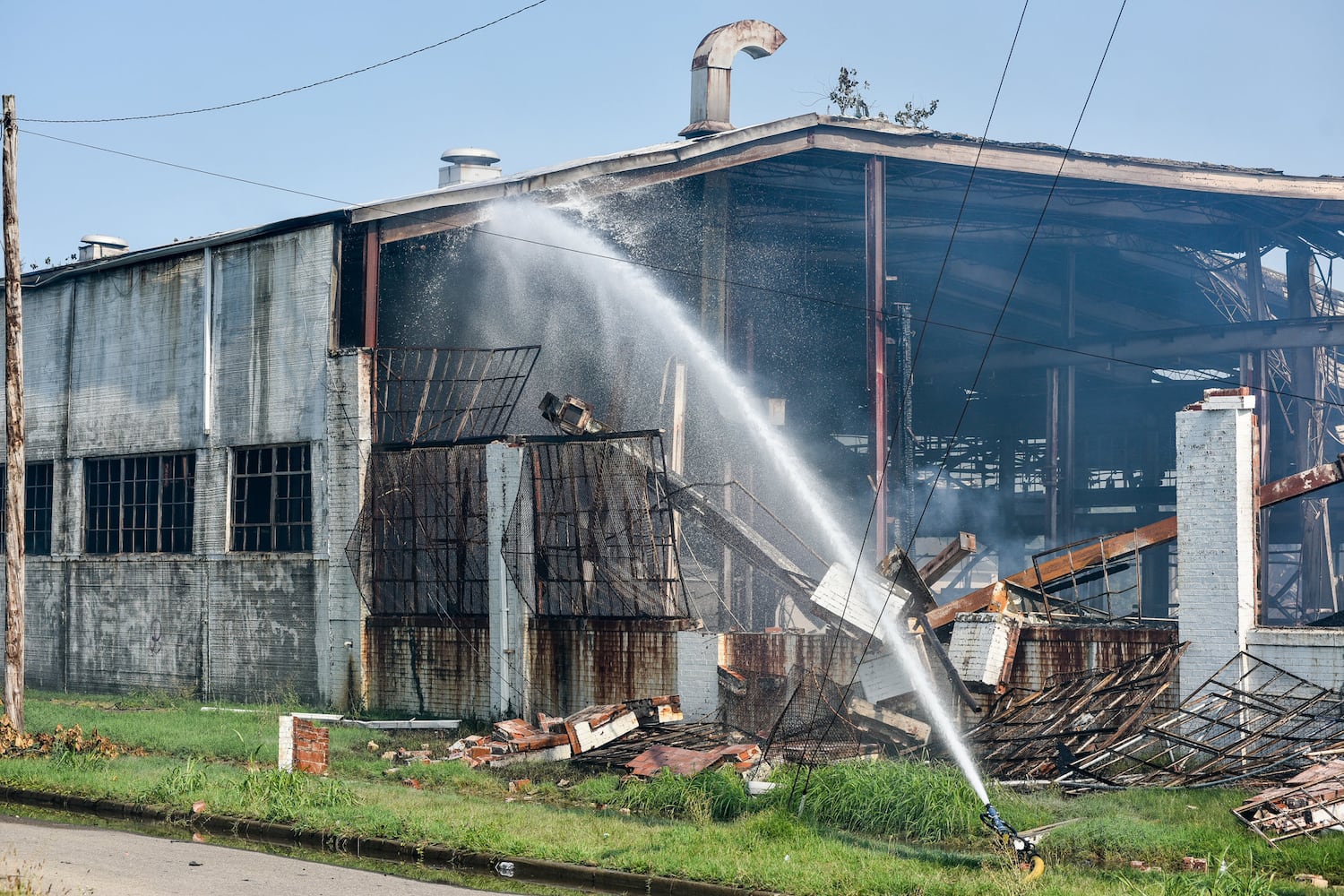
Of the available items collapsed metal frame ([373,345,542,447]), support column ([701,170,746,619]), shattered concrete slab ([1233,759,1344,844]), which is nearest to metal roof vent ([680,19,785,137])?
support column ([701,170,746,619])

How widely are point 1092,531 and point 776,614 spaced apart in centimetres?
1303

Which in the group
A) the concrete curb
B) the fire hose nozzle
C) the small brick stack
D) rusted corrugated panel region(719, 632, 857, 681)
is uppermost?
rusted corrugated panel region(719, 632, 857, 681)

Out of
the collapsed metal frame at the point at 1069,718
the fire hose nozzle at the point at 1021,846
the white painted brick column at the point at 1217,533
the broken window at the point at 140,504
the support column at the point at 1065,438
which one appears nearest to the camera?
the fire hose nozzle at the point at 1021,846

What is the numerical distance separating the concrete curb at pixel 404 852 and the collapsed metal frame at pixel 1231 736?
4.48 metres

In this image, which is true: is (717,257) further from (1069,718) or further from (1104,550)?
(1069,718)

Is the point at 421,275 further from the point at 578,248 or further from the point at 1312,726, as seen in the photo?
the point at 1312,726

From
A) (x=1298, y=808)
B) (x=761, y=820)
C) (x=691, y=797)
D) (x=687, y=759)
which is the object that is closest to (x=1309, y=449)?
(x=687, y=759)

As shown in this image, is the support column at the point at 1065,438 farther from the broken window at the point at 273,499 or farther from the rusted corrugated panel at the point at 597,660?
the broken window at the point at 273,499

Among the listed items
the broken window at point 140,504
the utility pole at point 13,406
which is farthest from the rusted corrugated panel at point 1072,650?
the broken window at point 140,504

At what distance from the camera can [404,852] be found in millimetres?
11266

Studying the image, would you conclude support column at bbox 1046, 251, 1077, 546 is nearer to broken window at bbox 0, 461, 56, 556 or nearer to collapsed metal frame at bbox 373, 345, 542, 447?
collapsed metal frame at bbox 373, 345, 542, 447

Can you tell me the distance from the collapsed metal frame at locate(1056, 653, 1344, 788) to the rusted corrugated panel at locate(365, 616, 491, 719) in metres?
8.93

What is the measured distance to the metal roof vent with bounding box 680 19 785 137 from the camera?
85.9 ft

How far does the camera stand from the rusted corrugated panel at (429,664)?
1877 centimetres
